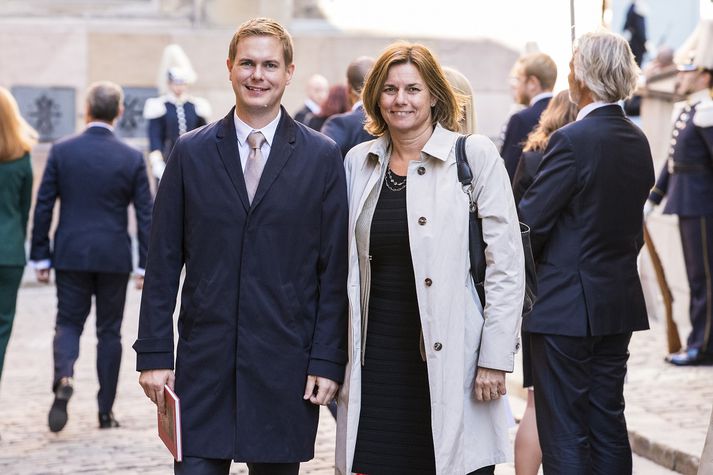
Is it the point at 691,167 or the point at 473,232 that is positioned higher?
the point at 473,232

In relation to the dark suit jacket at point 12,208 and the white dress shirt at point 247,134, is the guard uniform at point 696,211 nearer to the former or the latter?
the dark suit jacket at point 12,208

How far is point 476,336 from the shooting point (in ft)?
15.3

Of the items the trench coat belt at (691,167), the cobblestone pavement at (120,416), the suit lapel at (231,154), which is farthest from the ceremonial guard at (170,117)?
the suit lapel at (231,154)

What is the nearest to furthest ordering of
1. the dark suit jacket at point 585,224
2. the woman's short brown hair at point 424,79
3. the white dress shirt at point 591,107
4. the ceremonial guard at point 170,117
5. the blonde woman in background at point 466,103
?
the woman's short brown hair at point 424,79 → the dark suit jacket at point 585,224 → the white dress shirt at point 591,107 → the blonde woman in background at point 466,103 → the ceremonial guard at point 170,117

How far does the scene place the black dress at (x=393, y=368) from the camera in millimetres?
4691

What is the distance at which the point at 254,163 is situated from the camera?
4680mm

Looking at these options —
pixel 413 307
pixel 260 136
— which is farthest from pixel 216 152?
pixel 413 307

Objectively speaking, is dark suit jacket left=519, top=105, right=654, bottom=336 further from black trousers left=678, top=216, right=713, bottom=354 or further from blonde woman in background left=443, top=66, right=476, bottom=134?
black trousers left=678, top=216, right=713, bottom=354

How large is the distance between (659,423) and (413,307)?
356 centimetres

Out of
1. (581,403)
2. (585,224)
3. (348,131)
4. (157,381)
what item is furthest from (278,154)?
(348,131)

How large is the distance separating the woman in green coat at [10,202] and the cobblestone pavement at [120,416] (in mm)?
614

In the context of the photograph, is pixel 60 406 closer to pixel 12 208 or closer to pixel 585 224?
pixel 12 208

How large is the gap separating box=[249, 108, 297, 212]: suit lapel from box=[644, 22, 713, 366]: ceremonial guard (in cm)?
557

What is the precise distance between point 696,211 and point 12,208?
4.65m
